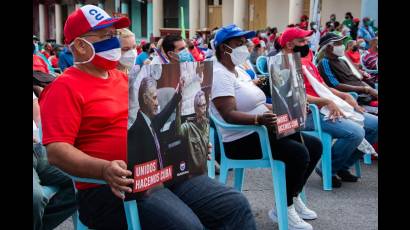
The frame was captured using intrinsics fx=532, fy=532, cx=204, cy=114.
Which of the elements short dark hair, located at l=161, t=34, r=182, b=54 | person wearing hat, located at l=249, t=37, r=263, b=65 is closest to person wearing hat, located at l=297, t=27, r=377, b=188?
short dark hair, located at l=161, t=34, r=182, b=54

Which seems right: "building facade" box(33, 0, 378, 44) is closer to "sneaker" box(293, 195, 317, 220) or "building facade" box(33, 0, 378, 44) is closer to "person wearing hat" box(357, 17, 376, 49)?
"person wearing hat" box(357, 17, 376, 49)

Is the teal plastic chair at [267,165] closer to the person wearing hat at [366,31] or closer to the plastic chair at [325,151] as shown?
the plastic chair at [325,151]

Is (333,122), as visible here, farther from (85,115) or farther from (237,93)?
(85,115)

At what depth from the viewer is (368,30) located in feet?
45.1

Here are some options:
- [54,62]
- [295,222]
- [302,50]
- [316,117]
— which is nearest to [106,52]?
[295,222]

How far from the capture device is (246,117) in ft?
11.6

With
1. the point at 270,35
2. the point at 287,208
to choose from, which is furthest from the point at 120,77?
the point at 270,35

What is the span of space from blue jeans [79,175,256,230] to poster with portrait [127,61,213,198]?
0.34 feet

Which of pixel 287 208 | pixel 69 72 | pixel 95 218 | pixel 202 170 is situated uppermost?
pixel 69 72

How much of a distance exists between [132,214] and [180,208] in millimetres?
225

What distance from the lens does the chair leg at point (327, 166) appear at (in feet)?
15.8

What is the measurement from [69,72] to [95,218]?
2.28 ft
